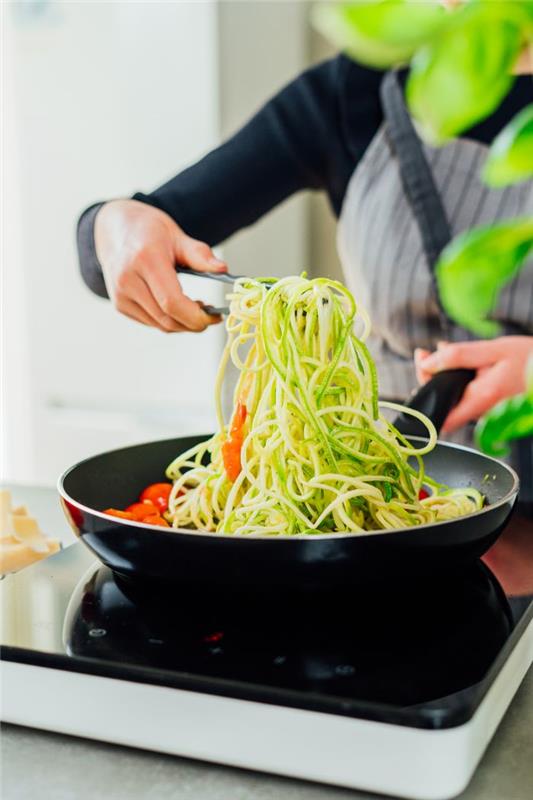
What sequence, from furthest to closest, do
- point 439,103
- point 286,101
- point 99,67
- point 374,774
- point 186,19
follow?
point 99,67
point 186,19
point 286,101
point 374,774
point 439,103

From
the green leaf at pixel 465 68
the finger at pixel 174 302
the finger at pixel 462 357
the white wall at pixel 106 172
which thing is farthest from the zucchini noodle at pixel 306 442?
the white wall at pixel 106 172

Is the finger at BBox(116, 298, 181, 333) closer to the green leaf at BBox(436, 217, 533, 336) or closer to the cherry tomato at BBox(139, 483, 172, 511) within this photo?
the cherry tomato at BBox(139, 483, 172, 511)

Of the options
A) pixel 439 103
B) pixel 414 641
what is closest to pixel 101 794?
pixel 414 641

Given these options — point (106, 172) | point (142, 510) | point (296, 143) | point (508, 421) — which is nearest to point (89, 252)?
point (142, 510)

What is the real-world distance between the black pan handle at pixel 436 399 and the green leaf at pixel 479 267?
26.1 inches

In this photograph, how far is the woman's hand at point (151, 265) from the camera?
0.99 meters

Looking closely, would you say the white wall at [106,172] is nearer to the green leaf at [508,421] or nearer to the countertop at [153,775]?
the countertop at [153,775]

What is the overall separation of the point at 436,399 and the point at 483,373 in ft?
0.58

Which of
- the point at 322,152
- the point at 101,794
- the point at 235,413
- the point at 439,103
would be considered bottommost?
the point at 101,794

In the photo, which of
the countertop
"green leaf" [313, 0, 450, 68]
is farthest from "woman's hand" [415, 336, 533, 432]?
"green leaf" [313, 0, 450, 68]

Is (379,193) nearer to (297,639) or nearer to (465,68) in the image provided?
(297,639)

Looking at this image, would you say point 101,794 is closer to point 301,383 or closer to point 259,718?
point 259,718

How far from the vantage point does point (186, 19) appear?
2152 mm

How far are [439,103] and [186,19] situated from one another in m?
2.06
